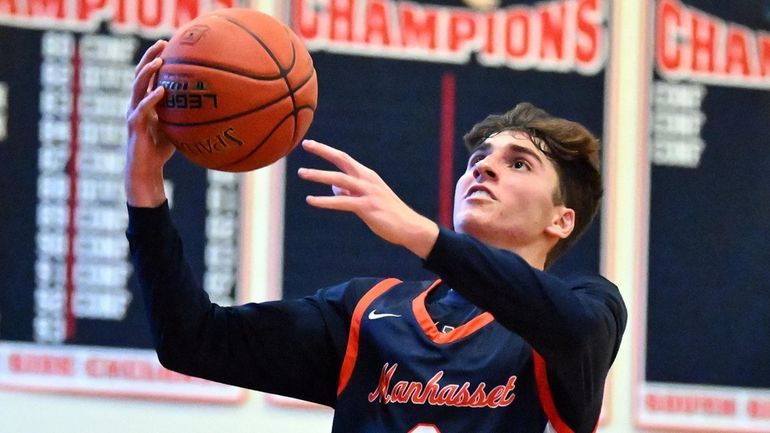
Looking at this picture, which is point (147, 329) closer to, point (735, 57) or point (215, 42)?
point (215, 42)

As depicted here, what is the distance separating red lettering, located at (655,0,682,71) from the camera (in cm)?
424

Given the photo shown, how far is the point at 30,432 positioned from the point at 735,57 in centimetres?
272

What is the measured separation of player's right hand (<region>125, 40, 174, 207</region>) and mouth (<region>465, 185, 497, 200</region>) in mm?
651

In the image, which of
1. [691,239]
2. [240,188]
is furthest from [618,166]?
[240,188]

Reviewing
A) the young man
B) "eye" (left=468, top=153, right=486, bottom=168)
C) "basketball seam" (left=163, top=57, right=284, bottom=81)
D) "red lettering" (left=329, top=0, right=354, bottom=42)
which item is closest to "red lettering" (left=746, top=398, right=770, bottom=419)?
the young man

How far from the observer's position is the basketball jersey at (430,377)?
2330 mm

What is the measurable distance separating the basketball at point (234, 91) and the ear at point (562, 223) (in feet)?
1.94

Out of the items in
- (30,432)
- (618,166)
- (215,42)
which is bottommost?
(30,432)

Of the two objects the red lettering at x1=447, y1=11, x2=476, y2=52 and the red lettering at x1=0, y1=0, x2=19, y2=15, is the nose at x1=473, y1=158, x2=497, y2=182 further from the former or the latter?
the red lettering at x1=0, y1=0, x2=19, y2=15

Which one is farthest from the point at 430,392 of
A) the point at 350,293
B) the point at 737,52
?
the point at 737,52

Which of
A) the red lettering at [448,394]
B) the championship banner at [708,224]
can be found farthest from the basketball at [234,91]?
the championship banner at [708,224]

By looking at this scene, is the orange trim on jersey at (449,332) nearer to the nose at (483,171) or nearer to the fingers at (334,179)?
the nose at (483,171)

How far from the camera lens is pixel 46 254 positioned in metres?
3.70

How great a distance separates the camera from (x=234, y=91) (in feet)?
7.60
